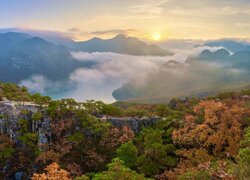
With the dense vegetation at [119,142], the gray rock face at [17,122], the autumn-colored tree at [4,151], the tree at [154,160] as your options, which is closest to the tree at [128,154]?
the dense vegetation at [119,142]

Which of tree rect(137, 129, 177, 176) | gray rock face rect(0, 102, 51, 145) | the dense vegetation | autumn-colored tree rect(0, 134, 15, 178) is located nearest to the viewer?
the dense vegetation

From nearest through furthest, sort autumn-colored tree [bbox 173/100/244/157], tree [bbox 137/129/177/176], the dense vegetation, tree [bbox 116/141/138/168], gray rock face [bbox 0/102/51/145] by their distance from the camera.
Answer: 1. autumn-colored tree [bbox 173/100/244/157]
2. the dense vegetation
3. tree [bbox 137/129/177/176]
4. tree [bbox 116/141/138/168]
5. gray rock face [bbox 0/102/51/145]

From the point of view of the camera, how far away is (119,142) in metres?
40.8

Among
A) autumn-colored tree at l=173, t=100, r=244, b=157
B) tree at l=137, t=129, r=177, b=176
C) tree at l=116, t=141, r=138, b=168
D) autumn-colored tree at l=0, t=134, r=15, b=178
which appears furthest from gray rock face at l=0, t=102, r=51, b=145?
autumn-colored tree at l=173, t=100, r=244, b=157

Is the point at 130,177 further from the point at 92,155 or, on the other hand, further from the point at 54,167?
the point at 92,155

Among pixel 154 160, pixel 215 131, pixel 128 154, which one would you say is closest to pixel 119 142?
pixel 128 154

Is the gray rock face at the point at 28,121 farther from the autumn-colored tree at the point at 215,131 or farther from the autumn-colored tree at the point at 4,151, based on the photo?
the autumn-colored tree at the point at 215,131

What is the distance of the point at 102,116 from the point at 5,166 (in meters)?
12.5

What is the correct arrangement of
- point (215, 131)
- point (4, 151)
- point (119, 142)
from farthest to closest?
point (119, 142) → point (4, 151) → point (215, 131)

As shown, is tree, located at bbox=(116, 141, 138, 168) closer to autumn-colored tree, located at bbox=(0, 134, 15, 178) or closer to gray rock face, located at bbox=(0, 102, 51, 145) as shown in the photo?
gray rock face, located at bbox=(0, 102, 51, 145)

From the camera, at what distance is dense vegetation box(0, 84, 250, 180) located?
31969mm

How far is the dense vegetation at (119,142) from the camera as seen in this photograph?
105ft

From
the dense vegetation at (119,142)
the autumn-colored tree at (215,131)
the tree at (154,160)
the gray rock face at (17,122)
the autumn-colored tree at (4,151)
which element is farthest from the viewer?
the gray rock face at (17,122)

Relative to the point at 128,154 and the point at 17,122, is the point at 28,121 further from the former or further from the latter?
the point at 128,154
